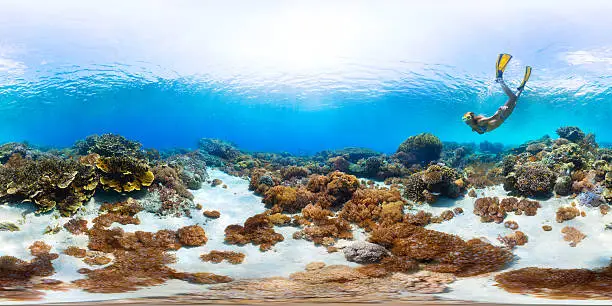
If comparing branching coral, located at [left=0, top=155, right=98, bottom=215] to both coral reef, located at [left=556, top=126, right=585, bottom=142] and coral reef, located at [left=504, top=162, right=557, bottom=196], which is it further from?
coral reef, located at [left=556, top=126, right=585, bottom=142]

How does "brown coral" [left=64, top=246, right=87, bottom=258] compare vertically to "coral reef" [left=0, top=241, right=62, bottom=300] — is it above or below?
above

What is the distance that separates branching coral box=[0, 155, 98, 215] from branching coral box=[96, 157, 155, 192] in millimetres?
305

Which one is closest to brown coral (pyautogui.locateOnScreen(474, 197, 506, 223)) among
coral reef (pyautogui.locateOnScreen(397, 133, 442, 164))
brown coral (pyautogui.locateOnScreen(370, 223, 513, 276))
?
brown coral (pyautogui.locateOnScreen(370, 223, 513, 276))

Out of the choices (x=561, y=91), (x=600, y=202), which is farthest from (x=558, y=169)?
(x=561, y=91)

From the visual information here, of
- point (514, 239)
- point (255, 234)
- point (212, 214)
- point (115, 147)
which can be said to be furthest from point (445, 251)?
point (115, 147)

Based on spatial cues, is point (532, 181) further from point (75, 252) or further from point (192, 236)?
point (75, 252)

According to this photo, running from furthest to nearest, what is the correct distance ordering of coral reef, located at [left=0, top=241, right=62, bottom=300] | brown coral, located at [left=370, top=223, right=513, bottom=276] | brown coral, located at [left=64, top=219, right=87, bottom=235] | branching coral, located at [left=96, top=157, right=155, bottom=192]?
branching coral, located at [left=96, top=157, right=155, bottom=192]
brown coral, located at [left=64, top=219, right=87, bottom=235]
brown coral, located at [left=370, top=223, right=513, bottom=276]
coral reef, located at [left=0, top=241, right=62, bottom=300]

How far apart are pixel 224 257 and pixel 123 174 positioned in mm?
4541

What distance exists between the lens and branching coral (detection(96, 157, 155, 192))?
28.4ft

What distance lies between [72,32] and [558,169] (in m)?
18.8

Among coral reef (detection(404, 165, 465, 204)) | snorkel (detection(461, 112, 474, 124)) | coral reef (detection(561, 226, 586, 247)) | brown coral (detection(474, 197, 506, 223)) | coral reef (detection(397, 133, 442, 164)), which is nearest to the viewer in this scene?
coral reef (detection(561, 226, 586, 247))

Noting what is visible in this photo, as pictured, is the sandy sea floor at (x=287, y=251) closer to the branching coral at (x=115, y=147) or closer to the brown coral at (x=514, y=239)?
the brown coral at (x=514, y=239)

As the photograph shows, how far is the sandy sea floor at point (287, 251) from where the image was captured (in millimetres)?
5809

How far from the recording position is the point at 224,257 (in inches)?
254
